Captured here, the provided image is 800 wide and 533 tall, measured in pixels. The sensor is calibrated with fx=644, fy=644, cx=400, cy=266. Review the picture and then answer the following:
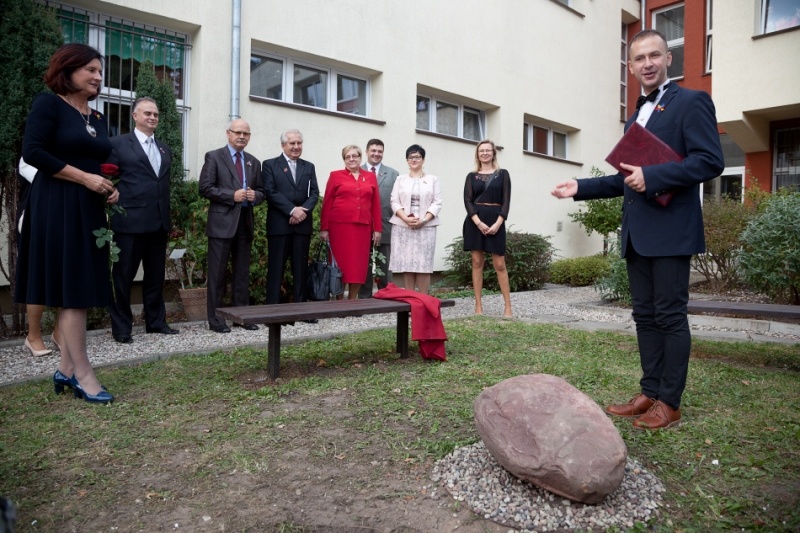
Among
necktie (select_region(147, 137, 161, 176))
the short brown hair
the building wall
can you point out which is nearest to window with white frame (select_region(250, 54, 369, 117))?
the building wall

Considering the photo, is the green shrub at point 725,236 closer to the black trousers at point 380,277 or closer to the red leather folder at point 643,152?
the black trousers at point 380,277

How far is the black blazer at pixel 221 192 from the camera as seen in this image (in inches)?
255

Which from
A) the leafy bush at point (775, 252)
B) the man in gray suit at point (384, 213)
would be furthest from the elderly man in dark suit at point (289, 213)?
the leafy bush at point (775, 252)

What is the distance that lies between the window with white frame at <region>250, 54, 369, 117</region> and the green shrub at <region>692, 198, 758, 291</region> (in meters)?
5.52

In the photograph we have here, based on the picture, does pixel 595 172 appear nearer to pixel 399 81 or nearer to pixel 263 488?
pixel 399 81

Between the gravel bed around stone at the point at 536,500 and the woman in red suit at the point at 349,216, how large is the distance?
4588 millimetres

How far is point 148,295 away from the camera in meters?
6.33

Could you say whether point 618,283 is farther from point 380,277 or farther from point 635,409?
point 635,409

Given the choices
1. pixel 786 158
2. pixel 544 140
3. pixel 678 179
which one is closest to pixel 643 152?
pixel 678 179

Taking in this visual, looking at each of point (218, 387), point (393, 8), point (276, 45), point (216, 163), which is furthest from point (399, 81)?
point (218, 387)

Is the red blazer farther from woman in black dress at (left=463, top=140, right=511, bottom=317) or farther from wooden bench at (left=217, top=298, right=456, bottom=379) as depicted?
wooden bench at (left=217, top=298, right=456, bottom=379)

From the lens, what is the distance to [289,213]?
674 cm

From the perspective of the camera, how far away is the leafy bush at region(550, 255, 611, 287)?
12461 mm

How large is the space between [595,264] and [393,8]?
239 inches
